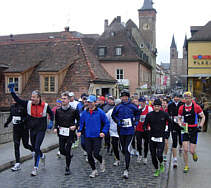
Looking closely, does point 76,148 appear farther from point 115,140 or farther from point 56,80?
point 56,80

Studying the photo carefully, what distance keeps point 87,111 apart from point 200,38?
1106 inches

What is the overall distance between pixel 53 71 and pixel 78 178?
575 inches

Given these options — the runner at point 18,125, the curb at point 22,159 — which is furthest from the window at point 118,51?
the runner at point 18,125

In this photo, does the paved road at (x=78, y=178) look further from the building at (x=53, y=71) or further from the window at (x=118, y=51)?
the window at (x=118, y=51)

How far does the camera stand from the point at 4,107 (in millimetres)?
21891

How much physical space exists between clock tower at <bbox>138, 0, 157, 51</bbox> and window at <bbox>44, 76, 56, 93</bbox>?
218 feet

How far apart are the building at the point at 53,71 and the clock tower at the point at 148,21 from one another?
6354 centimetres

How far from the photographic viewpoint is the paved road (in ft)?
21.3

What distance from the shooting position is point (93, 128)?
7.04 m

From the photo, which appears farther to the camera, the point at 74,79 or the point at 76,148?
the point at 74,79

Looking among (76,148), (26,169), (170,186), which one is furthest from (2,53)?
(170,186)

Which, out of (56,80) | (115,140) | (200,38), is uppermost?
(200,38)

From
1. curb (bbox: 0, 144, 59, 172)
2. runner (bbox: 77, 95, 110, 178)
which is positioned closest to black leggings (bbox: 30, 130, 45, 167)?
runner (bbox: 77, 95, 110, 178)

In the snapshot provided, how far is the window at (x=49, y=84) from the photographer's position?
21156 mm
